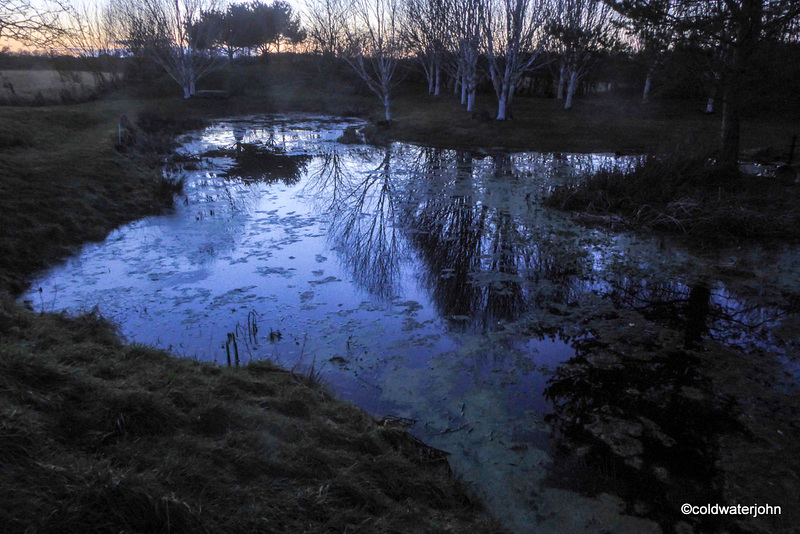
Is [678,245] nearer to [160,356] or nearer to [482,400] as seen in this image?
[482,400]

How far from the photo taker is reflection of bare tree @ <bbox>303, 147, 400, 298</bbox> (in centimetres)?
742

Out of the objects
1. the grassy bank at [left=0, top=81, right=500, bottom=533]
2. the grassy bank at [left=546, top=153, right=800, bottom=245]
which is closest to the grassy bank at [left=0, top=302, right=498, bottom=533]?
the grassy bank at [left=0, top=81, right=500, bottom=533]

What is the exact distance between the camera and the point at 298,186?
42.8 ft

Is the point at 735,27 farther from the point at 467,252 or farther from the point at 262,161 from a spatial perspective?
the point at 262,161

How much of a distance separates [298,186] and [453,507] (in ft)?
36.2

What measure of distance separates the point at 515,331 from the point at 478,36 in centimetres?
2158

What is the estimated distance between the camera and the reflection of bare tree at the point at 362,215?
7.42 meters

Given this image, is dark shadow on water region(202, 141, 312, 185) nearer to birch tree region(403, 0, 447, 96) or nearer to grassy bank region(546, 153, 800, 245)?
grassy bank region(546, 153, 800, 245)

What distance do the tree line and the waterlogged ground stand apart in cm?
502

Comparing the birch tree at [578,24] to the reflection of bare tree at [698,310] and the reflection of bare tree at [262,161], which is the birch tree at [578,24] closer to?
the reflection of bare tree at [262,161]

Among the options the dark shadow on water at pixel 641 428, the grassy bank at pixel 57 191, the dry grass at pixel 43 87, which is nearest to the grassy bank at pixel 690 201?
the dark shadow on water at pixel 641 428

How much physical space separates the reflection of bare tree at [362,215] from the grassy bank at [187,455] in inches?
126

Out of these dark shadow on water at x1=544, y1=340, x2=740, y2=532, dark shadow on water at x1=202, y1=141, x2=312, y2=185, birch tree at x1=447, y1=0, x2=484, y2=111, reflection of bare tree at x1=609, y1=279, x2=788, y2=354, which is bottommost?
dark shadow on water at x1=544, y1=340, x2=740, y2=532

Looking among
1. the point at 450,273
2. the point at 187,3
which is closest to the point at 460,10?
the point at 187,3
